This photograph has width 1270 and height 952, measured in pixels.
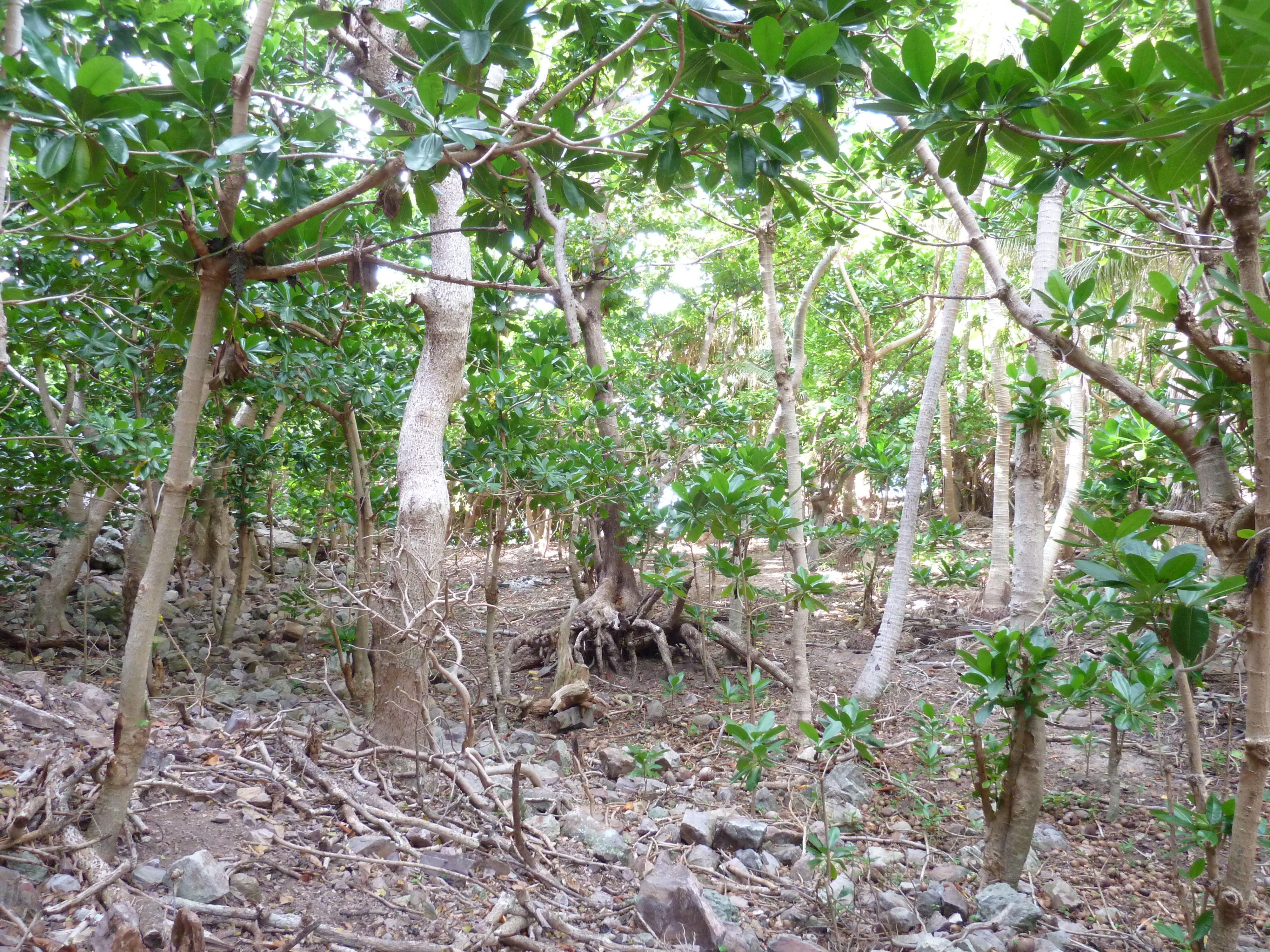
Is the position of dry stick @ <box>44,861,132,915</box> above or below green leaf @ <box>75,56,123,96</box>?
below

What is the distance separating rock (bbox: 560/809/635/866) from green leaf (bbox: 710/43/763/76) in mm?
2871

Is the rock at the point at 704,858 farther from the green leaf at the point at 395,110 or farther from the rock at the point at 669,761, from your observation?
the green leaf at the point at 395,110

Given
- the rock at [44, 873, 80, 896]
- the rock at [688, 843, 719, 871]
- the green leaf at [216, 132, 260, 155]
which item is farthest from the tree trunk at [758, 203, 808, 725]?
the rock at [44, 873, 80, 896]

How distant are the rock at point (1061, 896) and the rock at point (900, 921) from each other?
64 cm

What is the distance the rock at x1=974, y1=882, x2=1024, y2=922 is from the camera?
2.79 metres

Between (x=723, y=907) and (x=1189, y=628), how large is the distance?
1825 millimetres

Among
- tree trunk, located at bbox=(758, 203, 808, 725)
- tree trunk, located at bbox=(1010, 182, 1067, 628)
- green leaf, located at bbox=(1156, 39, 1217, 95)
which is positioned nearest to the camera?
green leaf, located at bbox=(1156, 39, 1217, 95)

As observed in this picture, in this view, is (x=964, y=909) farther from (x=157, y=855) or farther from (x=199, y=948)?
(x=157, y=855)

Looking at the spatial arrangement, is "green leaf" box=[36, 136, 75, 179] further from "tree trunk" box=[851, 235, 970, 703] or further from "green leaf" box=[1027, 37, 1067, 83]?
"tree trunk" box=[851, 235, 970, 703]

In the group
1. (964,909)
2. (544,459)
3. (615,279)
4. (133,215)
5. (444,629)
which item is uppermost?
(615,279)

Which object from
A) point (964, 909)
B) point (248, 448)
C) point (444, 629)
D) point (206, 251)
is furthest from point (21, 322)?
point (964, 909)

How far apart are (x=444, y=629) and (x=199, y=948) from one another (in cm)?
134

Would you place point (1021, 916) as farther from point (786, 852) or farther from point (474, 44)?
point (474, 44)

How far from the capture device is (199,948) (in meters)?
1.79
